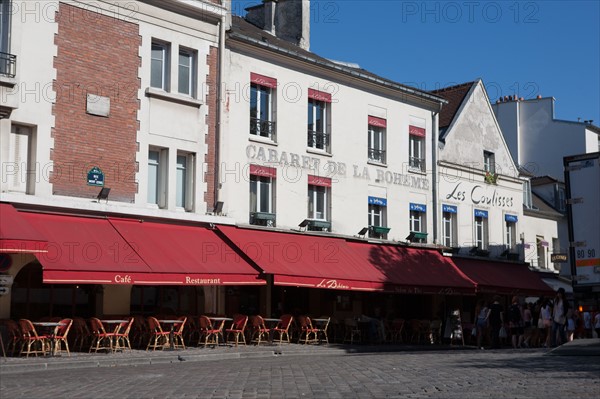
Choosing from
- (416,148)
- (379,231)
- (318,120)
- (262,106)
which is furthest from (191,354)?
(416,148)

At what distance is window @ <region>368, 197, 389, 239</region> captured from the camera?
97.0 feet

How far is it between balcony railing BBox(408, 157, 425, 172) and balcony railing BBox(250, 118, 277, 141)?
703 cm

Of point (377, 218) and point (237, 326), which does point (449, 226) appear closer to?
point (377, 218)

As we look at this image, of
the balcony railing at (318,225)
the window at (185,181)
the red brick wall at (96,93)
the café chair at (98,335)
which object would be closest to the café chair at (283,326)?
the balcony railing at (318,225)

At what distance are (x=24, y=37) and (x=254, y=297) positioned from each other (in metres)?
→ 10.1

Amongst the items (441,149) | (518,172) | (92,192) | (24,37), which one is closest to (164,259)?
(92,192)

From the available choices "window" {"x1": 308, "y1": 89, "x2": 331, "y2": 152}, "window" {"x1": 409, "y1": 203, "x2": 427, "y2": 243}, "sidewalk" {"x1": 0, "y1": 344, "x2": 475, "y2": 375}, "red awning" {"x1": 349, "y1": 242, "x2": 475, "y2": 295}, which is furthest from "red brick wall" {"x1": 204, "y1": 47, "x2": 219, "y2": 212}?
"window" {"x1": 409, "y1": 203, "x2": 427, "y2": 243}

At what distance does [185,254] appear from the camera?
21750 millimetres

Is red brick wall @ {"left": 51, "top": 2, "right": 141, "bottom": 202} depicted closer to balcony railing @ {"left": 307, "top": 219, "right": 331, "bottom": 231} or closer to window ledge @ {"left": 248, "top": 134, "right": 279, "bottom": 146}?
window ledge @ {"left": 248, "top": 134, "right": 279, "bottom": 146}

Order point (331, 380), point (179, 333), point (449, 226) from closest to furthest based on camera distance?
point (331, 380), point (179, 333), point (449, 226)

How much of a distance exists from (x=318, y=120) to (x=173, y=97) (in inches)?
250

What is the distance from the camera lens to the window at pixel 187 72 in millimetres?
24109

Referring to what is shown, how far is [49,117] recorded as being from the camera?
20.6m

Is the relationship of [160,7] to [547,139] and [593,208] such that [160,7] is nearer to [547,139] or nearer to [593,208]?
[593,208]
